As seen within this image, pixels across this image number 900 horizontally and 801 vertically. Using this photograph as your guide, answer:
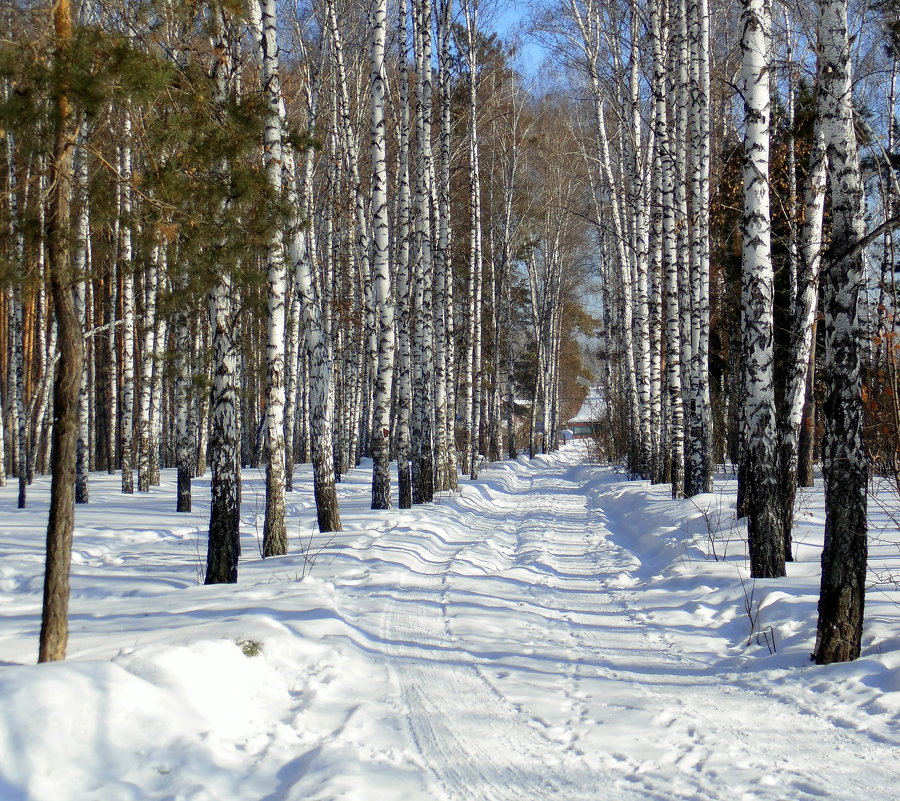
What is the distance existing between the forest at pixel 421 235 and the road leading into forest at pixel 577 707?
1.25 meters

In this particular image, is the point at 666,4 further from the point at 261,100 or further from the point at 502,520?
the point at 261,100

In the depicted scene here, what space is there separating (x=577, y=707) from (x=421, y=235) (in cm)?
1419

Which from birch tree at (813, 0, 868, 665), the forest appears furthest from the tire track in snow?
the forest

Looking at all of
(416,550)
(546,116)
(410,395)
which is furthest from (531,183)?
(416,550)

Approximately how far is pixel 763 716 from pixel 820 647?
109 centimetres

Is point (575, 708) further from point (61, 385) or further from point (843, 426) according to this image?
point (61, 385)

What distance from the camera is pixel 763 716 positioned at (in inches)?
185

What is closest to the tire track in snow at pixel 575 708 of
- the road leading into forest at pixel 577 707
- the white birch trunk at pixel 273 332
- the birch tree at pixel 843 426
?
the road leading into forest at pixel 577 707

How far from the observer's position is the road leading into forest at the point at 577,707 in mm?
3832

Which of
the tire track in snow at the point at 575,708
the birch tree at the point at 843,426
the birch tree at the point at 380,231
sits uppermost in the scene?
the birch tree at the point at 380,231

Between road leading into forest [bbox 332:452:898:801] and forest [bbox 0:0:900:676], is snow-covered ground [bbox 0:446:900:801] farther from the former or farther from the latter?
forest [bbox 0:0:900:676]

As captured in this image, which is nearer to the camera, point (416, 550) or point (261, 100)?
point (261, 100)

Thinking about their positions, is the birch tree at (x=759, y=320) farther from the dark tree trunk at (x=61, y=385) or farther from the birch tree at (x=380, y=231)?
the birch tree at (x=380, y=231)

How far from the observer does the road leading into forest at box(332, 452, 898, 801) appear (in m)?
3.83
